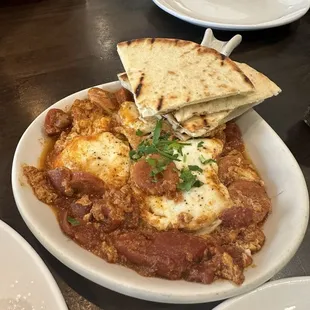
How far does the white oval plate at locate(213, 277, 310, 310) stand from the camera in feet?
5.00

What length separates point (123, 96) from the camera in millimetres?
2178

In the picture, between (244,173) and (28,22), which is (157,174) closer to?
(244,173)

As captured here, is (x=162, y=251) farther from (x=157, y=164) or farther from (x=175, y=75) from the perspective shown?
(x=175, y=75)

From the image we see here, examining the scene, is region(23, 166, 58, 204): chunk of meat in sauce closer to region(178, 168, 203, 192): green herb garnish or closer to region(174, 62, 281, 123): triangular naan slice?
region(178, 168, 203, 192): green herb garnish

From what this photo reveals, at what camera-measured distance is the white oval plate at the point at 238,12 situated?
118 inches

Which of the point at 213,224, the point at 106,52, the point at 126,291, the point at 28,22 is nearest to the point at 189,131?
the point at 213,224

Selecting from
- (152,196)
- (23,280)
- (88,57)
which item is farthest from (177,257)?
(88,57)

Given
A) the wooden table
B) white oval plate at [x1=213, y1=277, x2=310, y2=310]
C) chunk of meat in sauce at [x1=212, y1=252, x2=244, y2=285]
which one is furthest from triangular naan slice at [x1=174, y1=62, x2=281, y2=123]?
white oval plate at [x1=213, y1=277, x2=310, y2=310]

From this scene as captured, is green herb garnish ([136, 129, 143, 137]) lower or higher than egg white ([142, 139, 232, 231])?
higher

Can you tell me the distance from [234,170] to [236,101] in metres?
0.34

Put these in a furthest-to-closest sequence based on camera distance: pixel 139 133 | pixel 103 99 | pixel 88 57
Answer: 1. pixel 88 57
2. pixel 103 99
3. pixel 139 133

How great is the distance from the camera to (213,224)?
5.71 feet

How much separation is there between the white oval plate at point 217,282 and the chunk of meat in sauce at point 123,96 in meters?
0.17

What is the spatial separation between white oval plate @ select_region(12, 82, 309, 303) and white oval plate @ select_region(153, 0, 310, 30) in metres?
1.09
